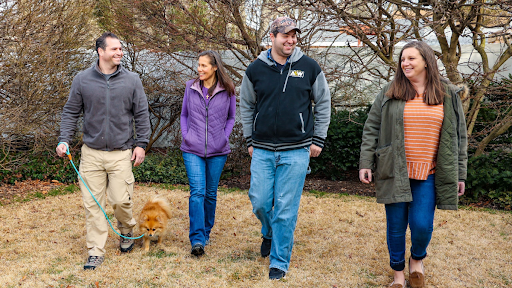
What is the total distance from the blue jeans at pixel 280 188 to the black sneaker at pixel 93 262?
1.56 m

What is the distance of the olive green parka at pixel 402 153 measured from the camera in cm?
331

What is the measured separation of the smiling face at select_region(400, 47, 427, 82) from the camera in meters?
3.37

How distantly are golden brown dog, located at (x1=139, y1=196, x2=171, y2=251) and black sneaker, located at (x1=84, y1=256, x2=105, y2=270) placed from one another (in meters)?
0.53

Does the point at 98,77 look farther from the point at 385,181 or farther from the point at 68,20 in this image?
the point at 68,20

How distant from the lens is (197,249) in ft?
14.1

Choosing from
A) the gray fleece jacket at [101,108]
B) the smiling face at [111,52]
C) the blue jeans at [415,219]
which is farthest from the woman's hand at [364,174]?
the smiling face at [111,52]

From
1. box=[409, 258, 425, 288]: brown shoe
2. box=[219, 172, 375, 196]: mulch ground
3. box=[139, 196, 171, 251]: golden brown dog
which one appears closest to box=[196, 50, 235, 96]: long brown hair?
box=[139, 196, 171, 251]: golden brown dog

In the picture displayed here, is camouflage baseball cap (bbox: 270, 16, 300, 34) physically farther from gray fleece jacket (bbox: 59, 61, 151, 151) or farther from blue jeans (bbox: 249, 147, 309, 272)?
gray fleece jacket (bbox: 59, 61, 151, 151)

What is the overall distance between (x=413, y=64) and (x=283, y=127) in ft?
3.78

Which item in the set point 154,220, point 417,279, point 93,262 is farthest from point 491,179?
point 93,262

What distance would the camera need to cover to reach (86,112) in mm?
4070

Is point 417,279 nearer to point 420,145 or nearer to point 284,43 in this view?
point 420,145

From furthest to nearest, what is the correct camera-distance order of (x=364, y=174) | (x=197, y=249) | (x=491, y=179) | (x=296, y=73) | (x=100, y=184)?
(x=491, y=179) → (x=197, y=249) → (x=100, y=184) → (x=296, y=73) → (x=364, y=174)

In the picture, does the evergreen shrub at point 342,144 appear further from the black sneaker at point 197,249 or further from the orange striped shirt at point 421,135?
the orange striped shirt at point 421,135
